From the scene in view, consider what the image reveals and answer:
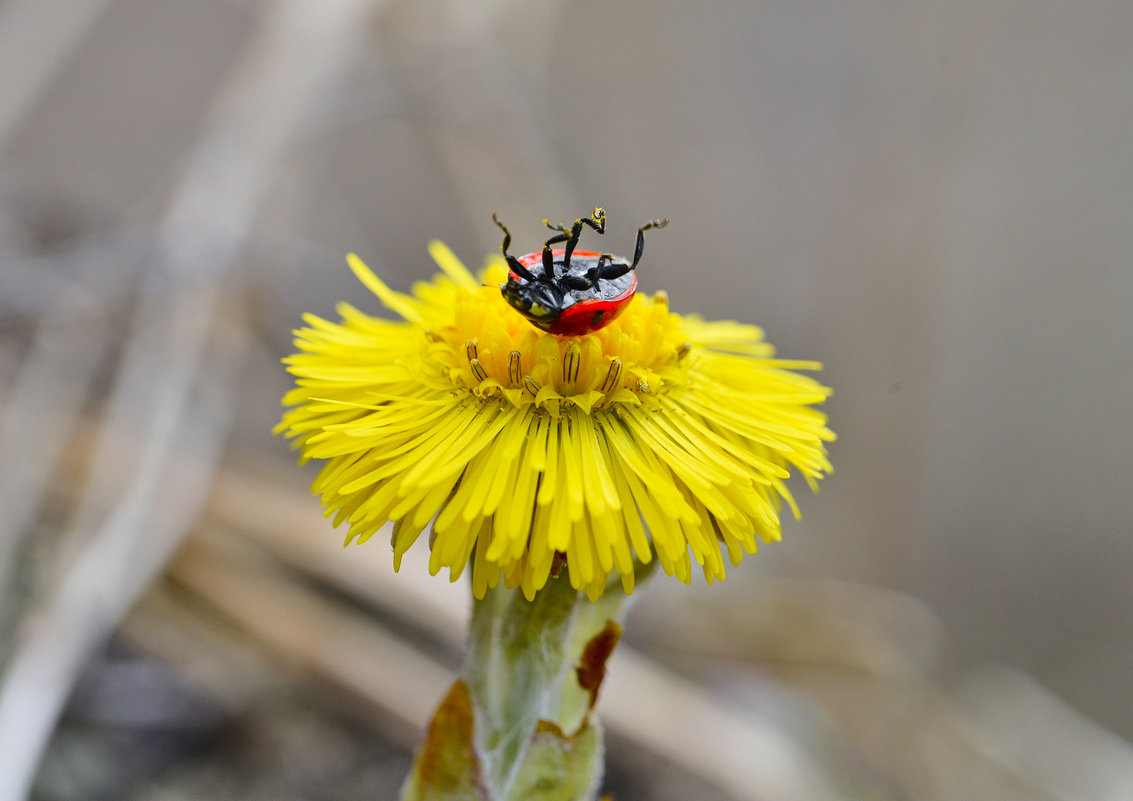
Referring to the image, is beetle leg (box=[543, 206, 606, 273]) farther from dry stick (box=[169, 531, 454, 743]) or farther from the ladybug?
dry stick (box=[169, 531, 454, 743])

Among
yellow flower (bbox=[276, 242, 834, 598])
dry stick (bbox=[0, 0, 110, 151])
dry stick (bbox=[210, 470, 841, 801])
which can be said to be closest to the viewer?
yellow flower (bbox=[276, 242, 834, 598])

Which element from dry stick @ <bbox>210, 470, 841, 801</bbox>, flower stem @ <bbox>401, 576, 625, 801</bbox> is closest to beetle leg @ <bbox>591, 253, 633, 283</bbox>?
flower stem @ <bbox>401, 576, 625, 801</bbox>

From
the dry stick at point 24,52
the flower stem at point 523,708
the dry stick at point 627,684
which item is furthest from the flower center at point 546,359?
the dry stick at point 24,52

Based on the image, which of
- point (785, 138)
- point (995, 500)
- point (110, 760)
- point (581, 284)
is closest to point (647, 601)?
point (110, 760)

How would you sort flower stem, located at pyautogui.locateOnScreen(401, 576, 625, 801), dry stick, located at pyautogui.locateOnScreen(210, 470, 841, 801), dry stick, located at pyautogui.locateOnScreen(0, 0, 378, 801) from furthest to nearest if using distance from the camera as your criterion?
dry stick, located at pyautogui.locateOnScreen(210, 470, 841, 801) < dry stick, located at pyautogui.locateOnScreen(0, 0, 378, 801) < flower stem, located at pyautogui.locateOnScreen(401, 576, 625, 801)

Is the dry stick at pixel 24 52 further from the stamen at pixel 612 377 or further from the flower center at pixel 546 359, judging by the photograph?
the stamen at pixel 612 377

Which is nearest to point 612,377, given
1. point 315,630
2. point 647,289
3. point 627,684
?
point 627,684

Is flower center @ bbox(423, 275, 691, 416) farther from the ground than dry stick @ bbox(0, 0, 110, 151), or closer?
closer
